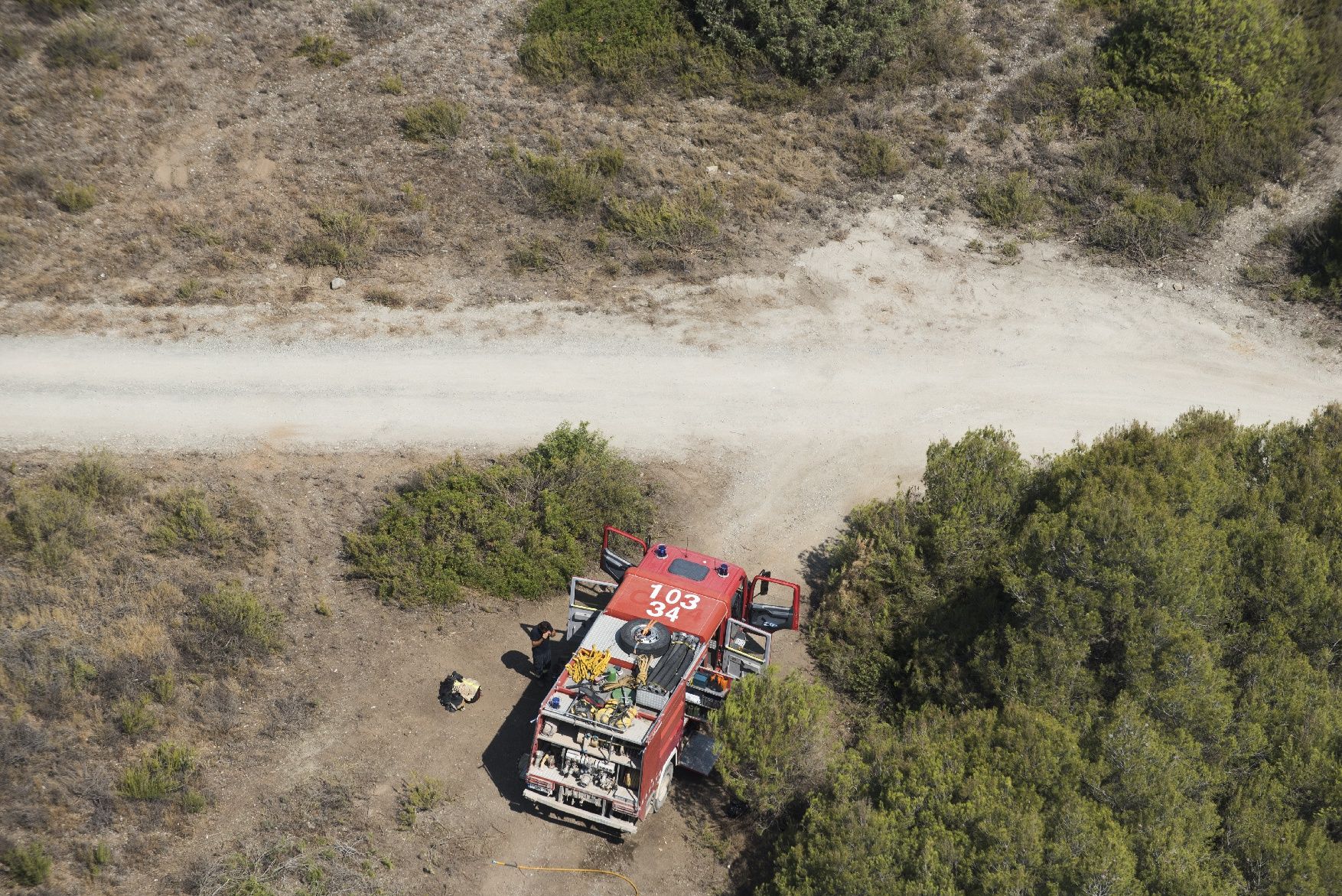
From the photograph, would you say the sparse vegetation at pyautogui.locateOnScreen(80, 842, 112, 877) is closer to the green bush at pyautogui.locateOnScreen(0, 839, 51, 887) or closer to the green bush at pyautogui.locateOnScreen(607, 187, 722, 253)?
the green bush at pyautogui.locateOnScreen(0, 839, 51, 887)

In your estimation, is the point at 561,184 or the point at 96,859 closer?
the point at 96,859

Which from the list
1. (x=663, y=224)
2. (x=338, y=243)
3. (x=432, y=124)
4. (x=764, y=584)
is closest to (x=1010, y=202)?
(x=663, y=224)

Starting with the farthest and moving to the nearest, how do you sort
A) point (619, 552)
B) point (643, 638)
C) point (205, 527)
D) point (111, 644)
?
point (619, 552), point (205, 527), point (111, 644), point (643, 638)

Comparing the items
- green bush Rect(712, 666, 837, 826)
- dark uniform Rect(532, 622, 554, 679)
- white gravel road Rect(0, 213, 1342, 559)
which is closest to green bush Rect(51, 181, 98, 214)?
white gravel road Rect(0, 213, 1342, 559)

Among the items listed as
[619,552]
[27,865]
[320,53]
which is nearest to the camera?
[27,865]

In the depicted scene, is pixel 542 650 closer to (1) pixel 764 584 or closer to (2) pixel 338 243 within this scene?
(1) pixel 764 584

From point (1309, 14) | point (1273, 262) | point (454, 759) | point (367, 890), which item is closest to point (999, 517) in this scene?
point (454, 759)

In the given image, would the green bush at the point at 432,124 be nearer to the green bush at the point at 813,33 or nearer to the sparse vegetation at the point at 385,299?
the sparse vegetation at the point at 385,299

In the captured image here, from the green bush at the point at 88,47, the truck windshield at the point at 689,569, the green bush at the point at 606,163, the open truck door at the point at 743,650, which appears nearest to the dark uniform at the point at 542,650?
the truck windshield at the point at 689,569
